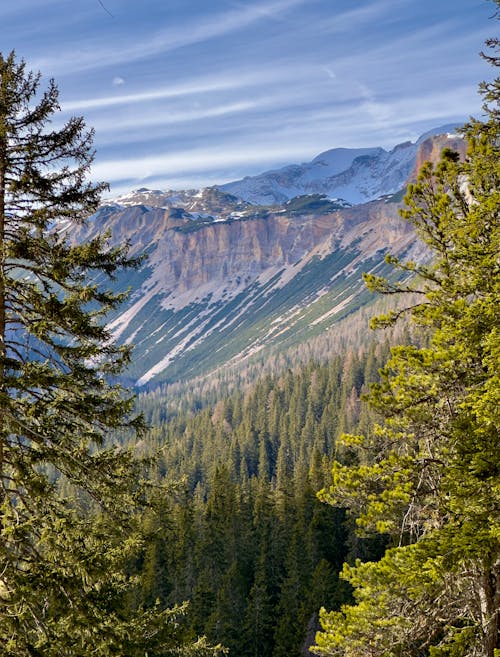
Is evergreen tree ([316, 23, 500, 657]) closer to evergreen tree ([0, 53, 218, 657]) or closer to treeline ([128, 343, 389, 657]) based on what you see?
evergreen tree ([0, 53, 218, 657])

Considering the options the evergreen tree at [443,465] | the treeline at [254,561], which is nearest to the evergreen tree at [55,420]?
the evergreen tree at [443,465]

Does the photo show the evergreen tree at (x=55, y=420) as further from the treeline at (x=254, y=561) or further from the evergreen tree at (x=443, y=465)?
the treeline at (x=254, y=561)

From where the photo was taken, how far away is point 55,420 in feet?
32.9

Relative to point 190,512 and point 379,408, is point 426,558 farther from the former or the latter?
point 190,512

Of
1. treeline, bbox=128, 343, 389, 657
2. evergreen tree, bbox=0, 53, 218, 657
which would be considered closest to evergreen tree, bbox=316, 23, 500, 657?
evergreen tree, bbox=0, 53, 218, 657

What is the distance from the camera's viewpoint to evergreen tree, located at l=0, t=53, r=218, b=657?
343 inches

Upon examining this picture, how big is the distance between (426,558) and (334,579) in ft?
141

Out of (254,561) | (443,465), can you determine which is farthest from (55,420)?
(254,561)

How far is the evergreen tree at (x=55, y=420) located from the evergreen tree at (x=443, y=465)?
4.38 meters

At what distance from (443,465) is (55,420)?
22.8 feet

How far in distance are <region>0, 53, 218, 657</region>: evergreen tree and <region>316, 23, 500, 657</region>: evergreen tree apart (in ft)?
14.4

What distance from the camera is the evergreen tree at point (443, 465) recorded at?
29.8 feet

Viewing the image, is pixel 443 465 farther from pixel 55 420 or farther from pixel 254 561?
pixel 254 561

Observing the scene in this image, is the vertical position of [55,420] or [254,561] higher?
[55,420]
